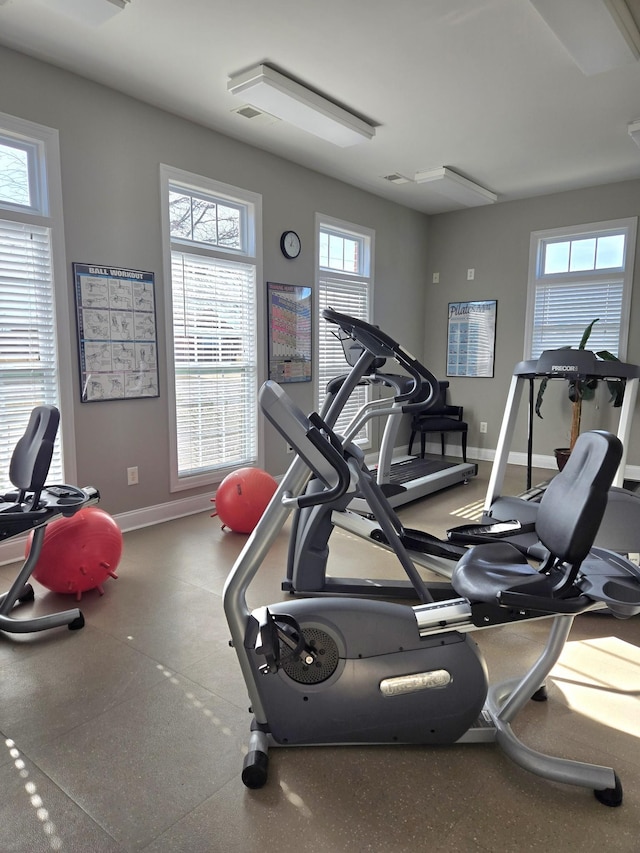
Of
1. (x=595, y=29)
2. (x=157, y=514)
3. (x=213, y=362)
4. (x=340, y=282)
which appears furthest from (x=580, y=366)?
(x=157, y=514)

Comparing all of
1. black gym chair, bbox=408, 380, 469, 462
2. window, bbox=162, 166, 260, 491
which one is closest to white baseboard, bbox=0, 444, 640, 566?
window, bbox=162, 166, 260, 491

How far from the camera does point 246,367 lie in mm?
4754

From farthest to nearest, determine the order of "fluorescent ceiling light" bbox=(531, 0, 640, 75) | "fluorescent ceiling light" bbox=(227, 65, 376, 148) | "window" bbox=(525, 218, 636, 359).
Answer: "window" bbox=(525, 218, 636, 359) → "fluorescent ceiling light" bbox=(227, 65, 376, 148) → "fluorescent ceiling light" bbox=(531, 0, 640, 75)

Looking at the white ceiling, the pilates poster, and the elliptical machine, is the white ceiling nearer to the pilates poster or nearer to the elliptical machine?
the pilates poster

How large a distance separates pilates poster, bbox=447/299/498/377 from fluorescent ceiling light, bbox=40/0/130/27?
4820mm

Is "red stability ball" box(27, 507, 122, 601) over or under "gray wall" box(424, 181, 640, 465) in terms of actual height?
under

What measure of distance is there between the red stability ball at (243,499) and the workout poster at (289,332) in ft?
4.43

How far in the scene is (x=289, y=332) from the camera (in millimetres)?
5070

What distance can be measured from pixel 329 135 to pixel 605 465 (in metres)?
3.41

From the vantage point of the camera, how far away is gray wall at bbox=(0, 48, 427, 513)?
11.1 ft

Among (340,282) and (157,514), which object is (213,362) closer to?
(157,514)

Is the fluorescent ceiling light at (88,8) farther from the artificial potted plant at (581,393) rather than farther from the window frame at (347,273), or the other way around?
the artificial potted plant at (581,393)

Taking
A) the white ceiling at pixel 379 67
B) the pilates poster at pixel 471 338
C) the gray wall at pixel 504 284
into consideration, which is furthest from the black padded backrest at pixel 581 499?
the pilates poster at pixel 471 338

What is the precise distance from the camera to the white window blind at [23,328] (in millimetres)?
3242
